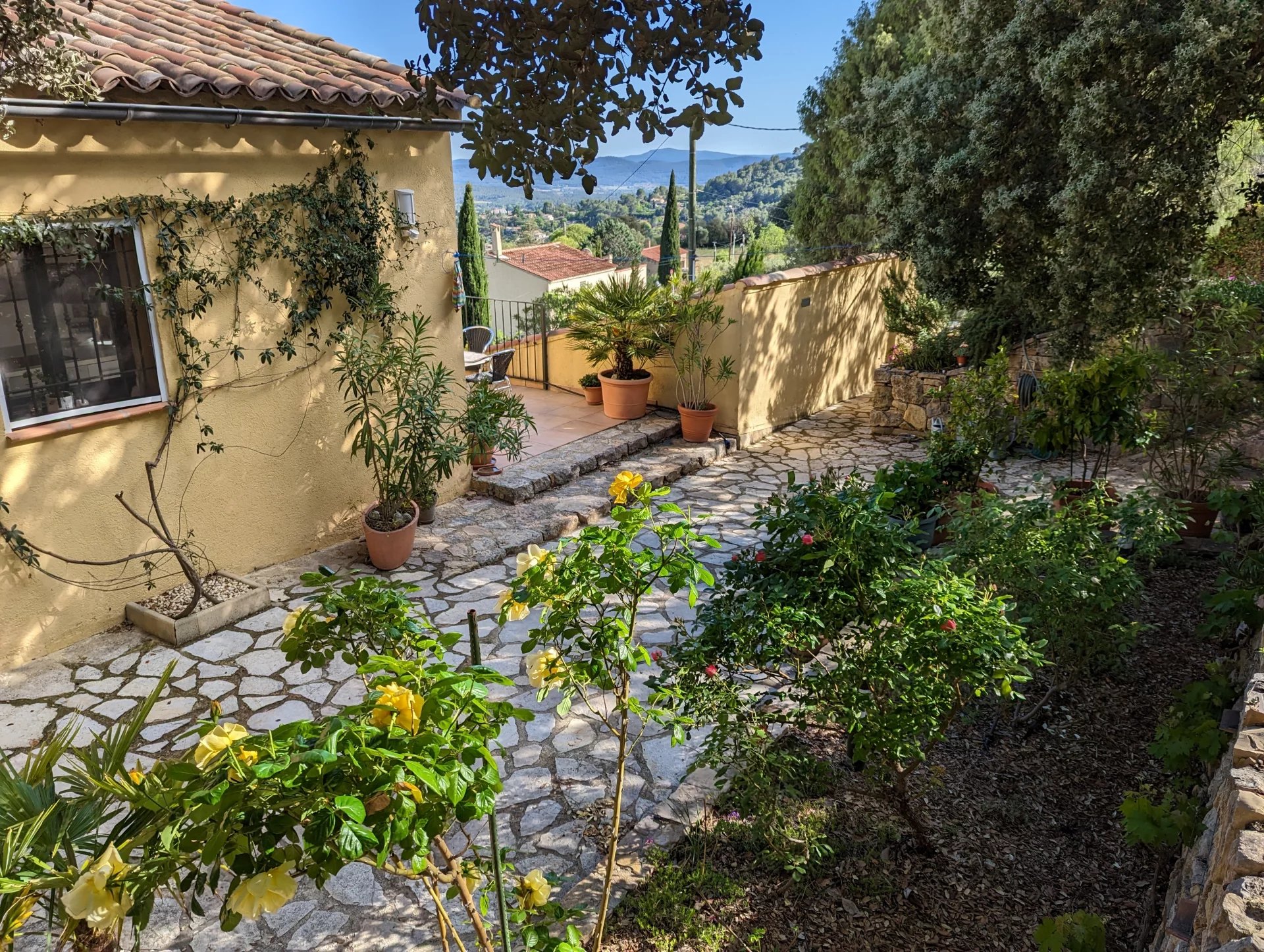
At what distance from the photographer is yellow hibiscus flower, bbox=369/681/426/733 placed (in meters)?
1.75

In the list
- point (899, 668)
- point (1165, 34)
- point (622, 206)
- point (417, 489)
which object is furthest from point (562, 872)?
point (622, 206)

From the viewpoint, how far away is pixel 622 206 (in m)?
74.4

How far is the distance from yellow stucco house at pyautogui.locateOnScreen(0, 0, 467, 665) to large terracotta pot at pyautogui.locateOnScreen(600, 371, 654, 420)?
3547 millimetres

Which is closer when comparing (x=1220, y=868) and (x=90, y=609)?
(x=1220, y=868)

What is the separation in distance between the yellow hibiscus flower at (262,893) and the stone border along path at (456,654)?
83.3 inches

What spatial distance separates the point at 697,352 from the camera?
1022cm

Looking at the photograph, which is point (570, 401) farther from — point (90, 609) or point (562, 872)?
point (562, 872)

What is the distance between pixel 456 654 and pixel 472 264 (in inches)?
555

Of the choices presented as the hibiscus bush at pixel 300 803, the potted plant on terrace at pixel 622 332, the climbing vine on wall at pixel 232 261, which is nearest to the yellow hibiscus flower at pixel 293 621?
the hibiscus bush at pixel 300 803

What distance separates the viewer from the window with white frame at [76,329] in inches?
214

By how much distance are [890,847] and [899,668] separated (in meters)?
0.98

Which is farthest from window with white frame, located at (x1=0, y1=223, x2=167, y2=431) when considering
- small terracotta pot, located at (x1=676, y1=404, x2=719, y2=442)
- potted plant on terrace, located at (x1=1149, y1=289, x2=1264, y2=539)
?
potted plant on terrace, located at (x1=1149, y1=289, x2=1264, y2=539)

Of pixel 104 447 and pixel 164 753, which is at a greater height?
pixel 104 447

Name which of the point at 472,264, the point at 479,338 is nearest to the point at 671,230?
the point at 472,264
